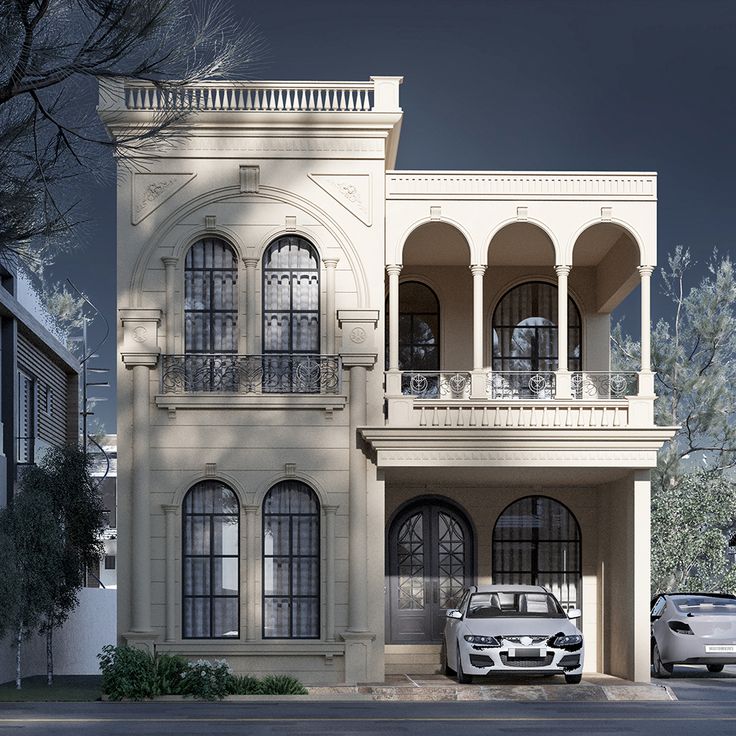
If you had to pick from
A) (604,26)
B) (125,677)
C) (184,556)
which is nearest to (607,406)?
(184,556)

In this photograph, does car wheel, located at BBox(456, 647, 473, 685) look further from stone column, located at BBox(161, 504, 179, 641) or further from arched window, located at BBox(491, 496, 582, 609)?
stone column, located at BBox(161, 504, 179, 641)

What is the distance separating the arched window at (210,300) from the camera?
910 inches

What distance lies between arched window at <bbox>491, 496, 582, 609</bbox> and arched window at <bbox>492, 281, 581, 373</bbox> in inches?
103

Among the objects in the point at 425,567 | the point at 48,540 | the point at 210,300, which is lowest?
the point at 425,567

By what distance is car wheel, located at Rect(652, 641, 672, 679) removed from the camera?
25109mm

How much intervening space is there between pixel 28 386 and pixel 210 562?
10008 millimetres

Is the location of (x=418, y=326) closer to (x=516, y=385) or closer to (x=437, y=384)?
(x=437, y=384)

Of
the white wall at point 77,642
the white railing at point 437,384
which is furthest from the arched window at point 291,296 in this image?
the white wall at point 77,642

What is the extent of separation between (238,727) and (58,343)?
18972mm

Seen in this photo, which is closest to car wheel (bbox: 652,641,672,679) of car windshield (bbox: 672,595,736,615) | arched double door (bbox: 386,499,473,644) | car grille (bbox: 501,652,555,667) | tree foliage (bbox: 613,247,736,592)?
car windshield (bbox: 672,595,736,615)

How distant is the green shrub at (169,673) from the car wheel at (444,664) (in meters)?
4.87

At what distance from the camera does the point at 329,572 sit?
74.2ft

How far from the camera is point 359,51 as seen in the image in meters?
57.0

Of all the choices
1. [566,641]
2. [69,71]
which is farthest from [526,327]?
[69,71]
